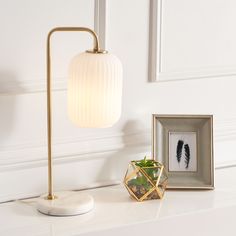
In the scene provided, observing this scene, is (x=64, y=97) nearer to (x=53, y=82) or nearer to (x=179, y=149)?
(x=53, y=82)

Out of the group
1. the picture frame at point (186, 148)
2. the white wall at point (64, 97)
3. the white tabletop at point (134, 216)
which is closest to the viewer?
the white tabletop at point (134, 216)

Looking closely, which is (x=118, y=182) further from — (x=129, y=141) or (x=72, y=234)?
(x=72, y=234)

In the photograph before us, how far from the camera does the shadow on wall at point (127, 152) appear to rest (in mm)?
1970

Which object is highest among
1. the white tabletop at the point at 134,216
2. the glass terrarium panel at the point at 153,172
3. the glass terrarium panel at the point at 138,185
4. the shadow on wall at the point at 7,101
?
the shadow on wall at the point at 7,101

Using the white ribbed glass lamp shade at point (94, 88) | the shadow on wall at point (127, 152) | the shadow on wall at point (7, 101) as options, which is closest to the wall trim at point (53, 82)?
the shadow on wall at point (7, 101)

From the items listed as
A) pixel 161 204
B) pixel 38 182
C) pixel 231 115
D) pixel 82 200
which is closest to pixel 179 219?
pixel 161 204

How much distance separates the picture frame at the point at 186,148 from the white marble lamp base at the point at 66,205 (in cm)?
27

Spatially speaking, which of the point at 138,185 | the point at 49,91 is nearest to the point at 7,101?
the point at 49,91

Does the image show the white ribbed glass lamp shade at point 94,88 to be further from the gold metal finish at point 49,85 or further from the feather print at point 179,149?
the feather print at point 179,149

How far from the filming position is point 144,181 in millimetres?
1832

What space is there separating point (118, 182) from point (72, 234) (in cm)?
40

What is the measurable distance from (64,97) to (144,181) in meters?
0.29

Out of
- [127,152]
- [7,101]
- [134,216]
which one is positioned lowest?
[134,216]

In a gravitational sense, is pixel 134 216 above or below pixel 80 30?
below
